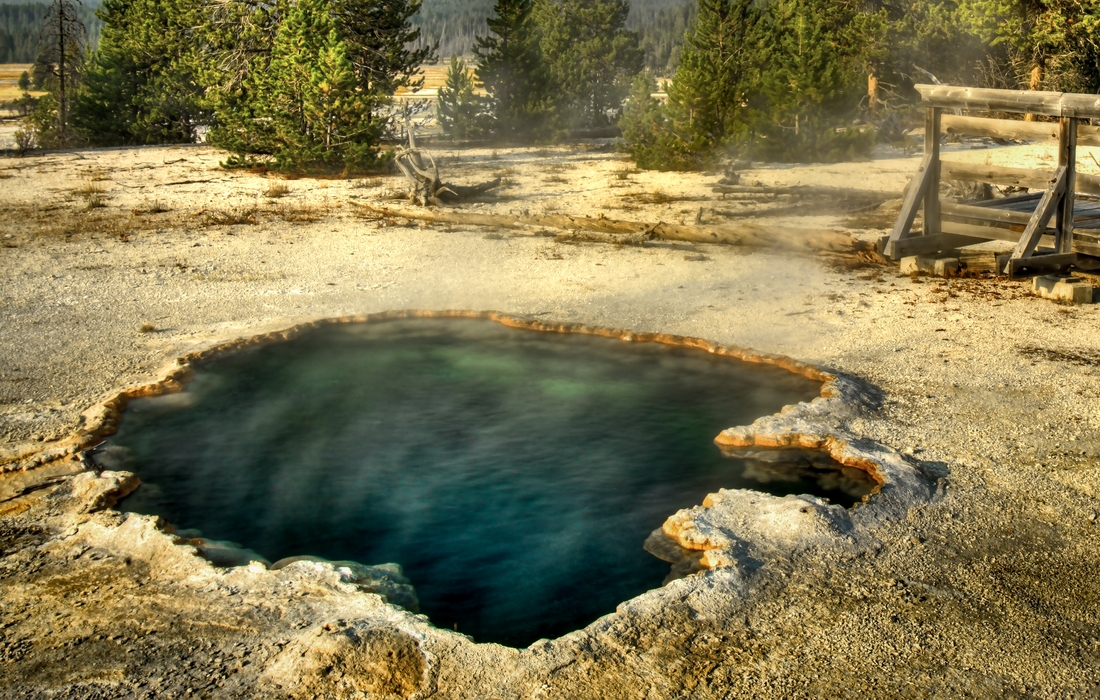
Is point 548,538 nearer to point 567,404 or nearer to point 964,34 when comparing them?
point 567,404

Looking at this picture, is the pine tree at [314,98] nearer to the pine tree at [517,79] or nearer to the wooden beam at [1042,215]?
the pine tree at [517,79]

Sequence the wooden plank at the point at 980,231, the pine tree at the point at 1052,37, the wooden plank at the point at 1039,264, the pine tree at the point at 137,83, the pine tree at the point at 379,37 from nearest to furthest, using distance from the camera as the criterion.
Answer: the wooden plank at the point at 1039,264 < the wooden plank at the point at 980,231 < the pine tree at the point at 1052,37 < the pine tree at the point at 379,37 < the pine tree at the point at 137,83

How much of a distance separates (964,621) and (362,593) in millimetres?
2651

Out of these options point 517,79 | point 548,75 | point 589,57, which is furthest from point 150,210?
point 589,57

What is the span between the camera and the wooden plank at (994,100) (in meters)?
9.13

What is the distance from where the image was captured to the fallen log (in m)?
11.5

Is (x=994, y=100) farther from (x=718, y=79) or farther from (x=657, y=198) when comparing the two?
(x=718, y=79)

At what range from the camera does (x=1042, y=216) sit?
31.3 feet

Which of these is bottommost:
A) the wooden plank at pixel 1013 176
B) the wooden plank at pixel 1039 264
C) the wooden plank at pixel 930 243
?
the wooden plank at pixel 1039 264

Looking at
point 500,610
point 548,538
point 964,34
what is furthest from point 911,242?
point 964,34

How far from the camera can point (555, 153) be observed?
76.4 ft

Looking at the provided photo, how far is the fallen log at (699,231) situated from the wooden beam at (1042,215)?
6.71ft

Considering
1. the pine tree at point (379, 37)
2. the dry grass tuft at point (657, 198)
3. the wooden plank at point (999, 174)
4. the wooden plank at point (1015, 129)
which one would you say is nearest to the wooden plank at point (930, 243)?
the wooden plank at point (999, 174)

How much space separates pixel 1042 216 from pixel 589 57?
932 inches
